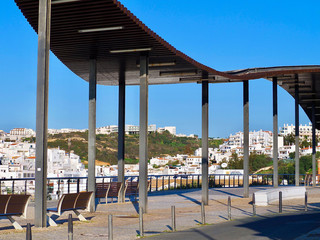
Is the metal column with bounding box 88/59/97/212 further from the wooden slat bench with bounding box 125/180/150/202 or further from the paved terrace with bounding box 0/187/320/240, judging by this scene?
the wooden slat bench with bounding box 125/180/150/202

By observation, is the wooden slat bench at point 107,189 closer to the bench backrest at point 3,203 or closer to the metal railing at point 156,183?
the metal railing at point 156,183

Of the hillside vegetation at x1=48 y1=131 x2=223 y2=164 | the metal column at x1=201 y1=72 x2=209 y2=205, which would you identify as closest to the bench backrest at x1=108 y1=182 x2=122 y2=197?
the metal column at x1=201 y1=72 x2=209 y2=205

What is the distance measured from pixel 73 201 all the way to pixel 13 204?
6.59 feet

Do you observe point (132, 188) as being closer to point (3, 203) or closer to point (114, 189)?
point (114, 189)

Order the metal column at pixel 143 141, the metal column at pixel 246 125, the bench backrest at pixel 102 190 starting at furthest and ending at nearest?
the metal column at pixel 246 125 < the bench backrest at pixel 102 190 < the metal column at pixel 143 141

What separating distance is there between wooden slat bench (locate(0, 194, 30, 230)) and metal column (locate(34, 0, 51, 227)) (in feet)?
1.39

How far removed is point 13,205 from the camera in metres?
11.4

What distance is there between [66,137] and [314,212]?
431 ft

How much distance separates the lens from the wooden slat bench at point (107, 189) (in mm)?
17805

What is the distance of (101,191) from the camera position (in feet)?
58.6

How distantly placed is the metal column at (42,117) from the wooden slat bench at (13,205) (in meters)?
0.42

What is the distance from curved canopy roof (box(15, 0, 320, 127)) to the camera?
12.0 m

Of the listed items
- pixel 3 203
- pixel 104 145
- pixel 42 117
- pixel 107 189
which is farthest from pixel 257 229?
pixel 104 145

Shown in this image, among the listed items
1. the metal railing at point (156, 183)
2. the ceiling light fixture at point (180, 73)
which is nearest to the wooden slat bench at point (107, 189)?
the metal railing at point (156, 183)
